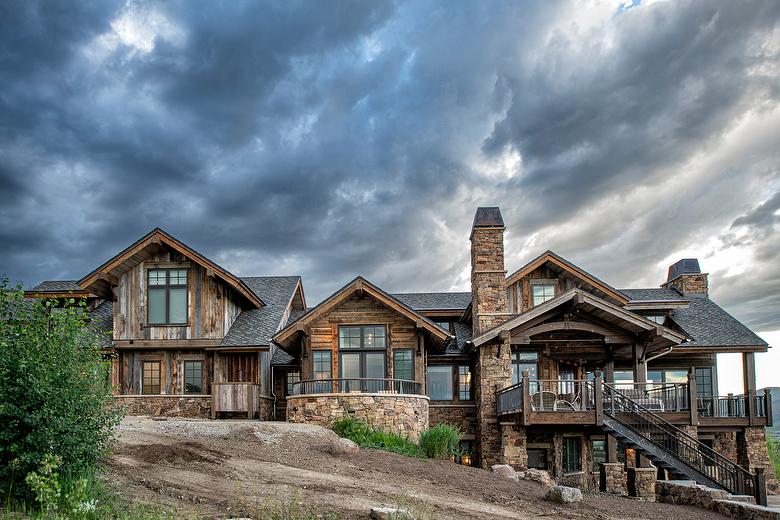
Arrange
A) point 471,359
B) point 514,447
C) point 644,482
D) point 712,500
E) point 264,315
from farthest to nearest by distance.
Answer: point 264,315
point 471,359
point 514,447
point 644,482
point 712,500

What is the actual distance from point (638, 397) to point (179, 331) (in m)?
15.3

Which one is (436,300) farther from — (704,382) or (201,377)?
(704,382)

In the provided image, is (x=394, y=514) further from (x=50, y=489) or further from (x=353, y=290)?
(x=353, y=290)

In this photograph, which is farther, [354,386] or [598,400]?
[354,386]

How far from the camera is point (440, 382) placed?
26.5m

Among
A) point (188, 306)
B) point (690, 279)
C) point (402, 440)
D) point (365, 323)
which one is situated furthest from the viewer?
point (690, 279)

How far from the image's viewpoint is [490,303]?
79.0ft

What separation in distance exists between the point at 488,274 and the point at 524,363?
3.59 meters

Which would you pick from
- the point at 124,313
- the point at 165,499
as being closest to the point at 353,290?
the point at 124,313

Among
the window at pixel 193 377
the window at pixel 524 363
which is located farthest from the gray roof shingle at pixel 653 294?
the window at pixel 193 377

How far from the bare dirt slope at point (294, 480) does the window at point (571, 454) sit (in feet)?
25.7

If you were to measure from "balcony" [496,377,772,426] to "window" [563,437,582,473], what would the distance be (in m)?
1.67

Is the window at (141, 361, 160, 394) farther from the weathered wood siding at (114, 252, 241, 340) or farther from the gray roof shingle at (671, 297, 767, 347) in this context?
the gray roof shingle at (671, 297, 767, 347)

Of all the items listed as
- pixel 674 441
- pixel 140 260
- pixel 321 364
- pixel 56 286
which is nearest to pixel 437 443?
pixel 321 364
